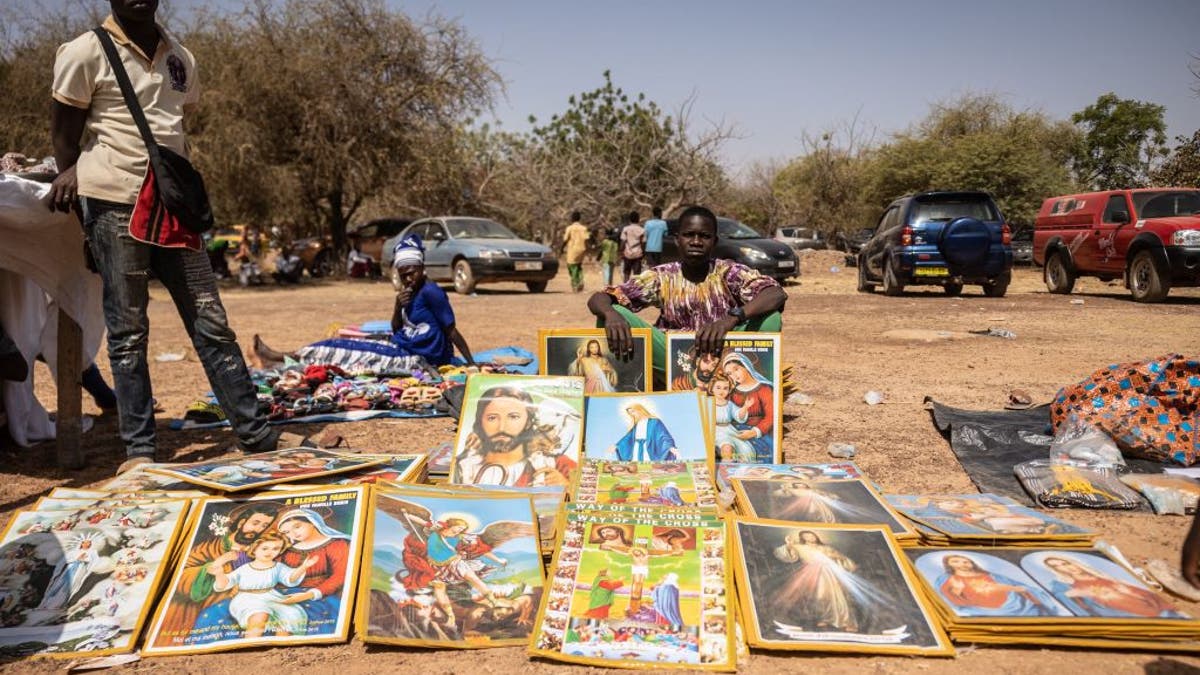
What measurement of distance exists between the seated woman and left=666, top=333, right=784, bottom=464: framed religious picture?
89.3 inches

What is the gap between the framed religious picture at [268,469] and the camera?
8.80 feet

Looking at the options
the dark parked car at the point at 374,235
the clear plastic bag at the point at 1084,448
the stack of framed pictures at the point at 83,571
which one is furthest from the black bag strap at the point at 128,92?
the dark parked car at the point at 374,235

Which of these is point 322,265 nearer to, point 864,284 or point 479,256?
point 479,256

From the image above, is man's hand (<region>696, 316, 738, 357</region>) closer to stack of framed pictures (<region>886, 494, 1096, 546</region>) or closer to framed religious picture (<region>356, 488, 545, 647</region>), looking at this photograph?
stack of framed pictures (<region>886, 494, 1096, 546</region>)

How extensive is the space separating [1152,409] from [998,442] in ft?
2.11

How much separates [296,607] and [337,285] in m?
16.7

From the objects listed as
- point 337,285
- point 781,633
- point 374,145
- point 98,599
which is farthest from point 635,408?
point 374,145

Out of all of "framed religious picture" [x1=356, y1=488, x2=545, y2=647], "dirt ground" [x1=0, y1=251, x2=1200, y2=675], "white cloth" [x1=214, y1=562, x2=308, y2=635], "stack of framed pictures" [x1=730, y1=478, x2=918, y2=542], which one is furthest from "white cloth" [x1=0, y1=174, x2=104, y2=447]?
"stack of framed pictures" [x1=730, y1=478, x2=918, y2=542]

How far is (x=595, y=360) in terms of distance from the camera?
3.98 m

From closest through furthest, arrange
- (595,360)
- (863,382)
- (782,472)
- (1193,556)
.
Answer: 1. (1193,556)
2. (782,472)
3. (595,360)
4. (863,382)

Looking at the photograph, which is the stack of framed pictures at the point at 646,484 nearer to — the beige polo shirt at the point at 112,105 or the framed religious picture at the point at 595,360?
the framed religious picture at the point at 595,360

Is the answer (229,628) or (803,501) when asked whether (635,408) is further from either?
(229,628)

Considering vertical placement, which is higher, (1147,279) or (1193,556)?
(1147,279)

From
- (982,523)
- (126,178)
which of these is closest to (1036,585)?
(982,523)
